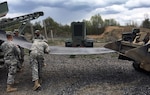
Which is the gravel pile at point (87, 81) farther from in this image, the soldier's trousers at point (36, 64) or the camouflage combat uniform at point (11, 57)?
the camouflage combat uniform at point (11, 57)

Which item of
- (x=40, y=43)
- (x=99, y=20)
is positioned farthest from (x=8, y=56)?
(x=99, y=20)

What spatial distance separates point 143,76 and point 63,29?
37.7 meters

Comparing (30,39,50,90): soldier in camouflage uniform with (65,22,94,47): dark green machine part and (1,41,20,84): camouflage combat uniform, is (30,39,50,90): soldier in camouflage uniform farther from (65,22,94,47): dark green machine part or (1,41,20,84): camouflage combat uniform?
(65,22,94,47): dark green machine part

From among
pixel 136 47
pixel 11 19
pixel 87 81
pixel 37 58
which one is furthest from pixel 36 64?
pixel 11 19

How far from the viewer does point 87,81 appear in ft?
35.4

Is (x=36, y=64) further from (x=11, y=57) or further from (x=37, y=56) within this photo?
(x=11, y=57)

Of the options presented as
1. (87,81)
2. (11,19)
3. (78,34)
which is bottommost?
(87,81)

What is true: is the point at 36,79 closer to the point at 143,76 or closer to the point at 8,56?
the point at 8,56

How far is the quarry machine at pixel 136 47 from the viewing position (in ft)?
30.8

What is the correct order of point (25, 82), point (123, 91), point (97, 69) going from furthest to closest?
point (97, 69) < point (25, 82) < point (123, 91)

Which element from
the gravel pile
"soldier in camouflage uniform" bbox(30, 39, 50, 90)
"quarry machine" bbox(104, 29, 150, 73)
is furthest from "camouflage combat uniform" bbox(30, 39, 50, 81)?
"quarry machine" bbox(104, 29, 150, 73)

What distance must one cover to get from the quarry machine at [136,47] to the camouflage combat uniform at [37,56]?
7.82 ft

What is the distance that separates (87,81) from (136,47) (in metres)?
1.92

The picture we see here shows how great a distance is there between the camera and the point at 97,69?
43.3ft
